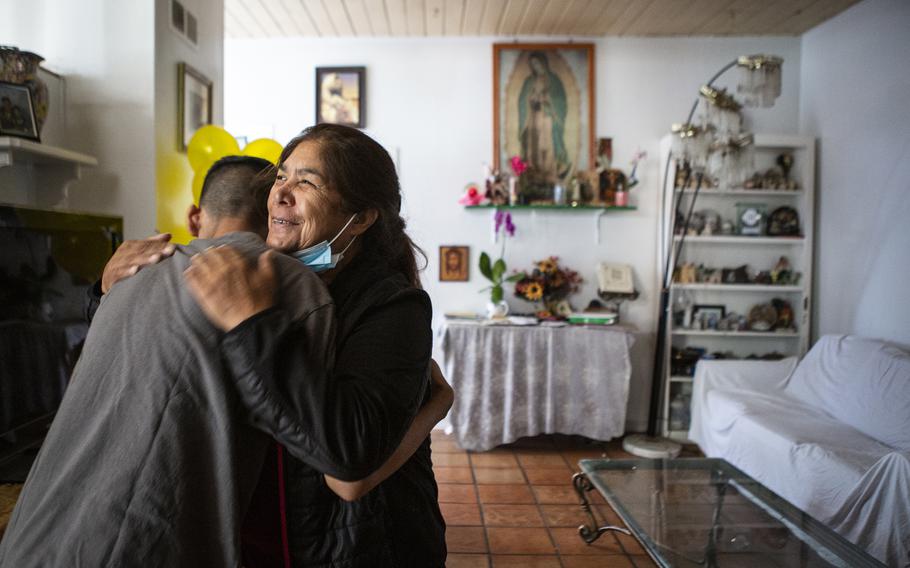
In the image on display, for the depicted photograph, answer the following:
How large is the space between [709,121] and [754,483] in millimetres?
2422

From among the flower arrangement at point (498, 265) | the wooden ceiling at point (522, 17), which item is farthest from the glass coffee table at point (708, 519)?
the wooden ceiling at point (522, 17)

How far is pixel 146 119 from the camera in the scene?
2.66m

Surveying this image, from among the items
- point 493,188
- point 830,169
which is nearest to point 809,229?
point 830,169

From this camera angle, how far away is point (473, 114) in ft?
15.5

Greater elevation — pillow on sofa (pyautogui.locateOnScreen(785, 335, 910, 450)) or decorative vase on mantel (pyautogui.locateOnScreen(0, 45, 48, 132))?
decorative vase on mantel (pyautogui.locateOnScreen(0, 45, 48, 132))

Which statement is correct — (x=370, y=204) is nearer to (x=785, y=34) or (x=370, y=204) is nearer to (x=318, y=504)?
(x=318, y=504)

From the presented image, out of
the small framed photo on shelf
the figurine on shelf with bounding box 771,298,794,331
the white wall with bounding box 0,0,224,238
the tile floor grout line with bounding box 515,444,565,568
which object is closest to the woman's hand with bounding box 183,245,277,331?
the white wall with bounding box 0,0,224,238

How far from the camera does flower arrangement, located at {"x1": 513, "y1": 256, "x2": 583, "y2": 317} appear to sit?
4.49m

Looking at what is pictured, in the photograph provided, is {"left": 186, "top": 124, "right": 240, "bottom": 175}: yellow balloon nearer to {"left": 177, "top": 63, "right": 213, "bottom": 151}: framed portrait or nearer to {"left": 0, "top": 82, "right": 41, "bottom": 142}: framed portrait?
{"left": 177, "top": 63, "right": 213, "bottom": 151}: framed portrait

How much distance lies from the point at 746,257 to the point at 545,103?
1.92 metres

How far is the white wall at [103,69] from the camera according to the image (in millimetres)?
2633

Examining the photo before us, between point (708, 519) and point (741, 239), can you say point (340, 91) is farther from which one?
point (708, 519)

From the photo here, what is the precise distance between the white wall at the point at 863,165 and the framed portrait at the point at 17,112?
171 inches

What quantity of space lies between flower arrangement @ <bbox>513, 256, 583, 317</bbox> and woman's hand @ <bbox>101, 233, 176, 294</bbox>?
3536mm
